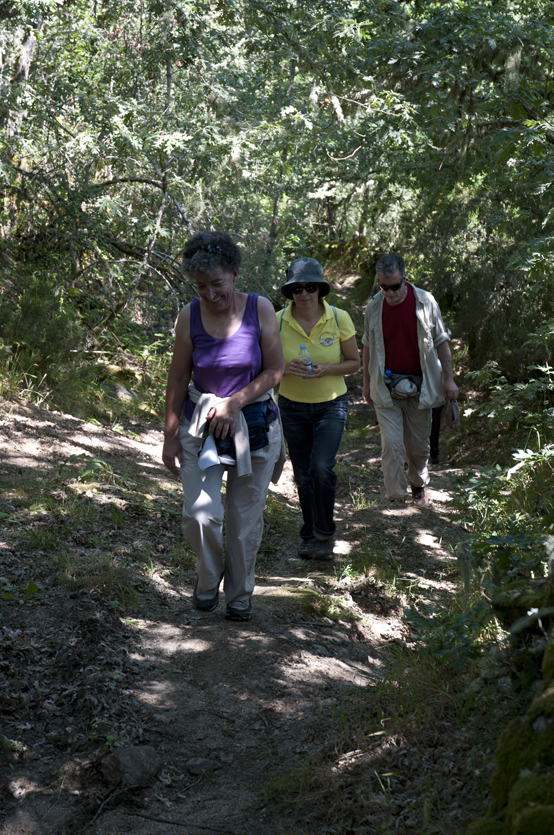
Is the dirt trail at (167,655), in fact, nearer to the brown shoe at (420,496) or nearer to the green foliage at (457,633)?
the brown shoe at (420,496)

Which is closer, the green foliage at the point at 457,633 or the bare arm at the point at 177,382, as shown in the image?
the green foliage at the point at 457,633

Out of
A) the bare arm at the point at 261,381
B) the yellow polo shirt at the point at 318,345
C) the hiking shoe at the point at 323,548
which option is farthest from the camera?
the hiking shoe at the point at 323,548

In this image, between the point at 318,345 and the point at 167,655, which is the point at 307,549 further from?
the point at 167,655

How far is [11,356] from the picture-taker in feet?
26.5

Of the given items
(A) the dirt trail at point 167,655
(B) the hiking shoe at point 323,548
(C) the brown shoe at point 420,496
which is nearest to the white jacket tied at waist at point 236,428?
(A) the dirt trail at point 167,655

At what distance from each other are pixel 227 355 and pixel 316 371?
1.29 m

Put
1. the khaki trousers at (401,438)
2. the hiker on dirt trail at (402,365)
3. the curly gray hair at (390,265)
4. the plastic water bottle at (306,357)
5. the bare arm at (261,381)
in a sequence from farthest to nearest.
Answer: the khaki trousers at (401,438)
the hiker on dirt trail at (402,365)
the curly gray hair at (390,265)
the plastic water bottle at (306,357)
the bare arm at (261,381)

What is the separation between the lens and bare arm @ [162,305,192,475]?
3.96 meters

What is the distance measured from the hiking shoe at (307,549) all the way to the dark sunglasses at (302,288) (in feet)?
6.38

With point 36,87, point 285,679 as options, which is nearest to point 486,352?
point 36,87

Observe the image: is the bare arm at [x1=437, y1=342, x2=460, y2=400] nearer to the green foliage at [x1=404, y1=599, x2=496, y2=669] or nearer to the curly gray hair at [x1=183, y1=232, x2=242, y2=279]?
the green foliage at [x1=404, y1=599, x2=496, y2=669]

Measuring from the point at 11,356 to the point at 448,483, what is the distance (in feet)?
17.4

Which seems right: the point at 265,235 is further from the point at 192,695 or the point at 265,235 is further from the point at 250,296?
the point at 192,695

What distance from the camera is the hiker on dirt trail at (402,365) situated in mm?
5922
